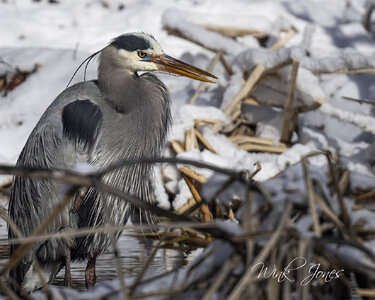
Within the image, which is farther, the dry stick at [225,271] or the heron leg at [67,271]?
the heron leg at [67,271]

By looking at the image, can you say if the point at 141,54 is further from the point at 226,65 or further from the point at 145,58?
the point at 226,65

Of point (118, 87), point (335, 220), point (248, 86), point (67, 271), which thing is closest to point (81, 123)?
point (118, 87)

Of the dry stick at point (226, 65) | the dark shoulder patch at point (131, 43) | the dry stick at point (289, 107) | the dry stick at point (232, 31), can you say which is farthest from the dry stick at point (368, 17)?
the dark shoulder patch at point (131, 43)

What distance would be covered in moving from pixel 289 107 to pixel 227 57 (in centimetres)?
78

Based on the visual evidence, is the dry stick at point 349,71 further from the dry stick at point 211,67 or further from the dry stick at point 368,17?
the dry stick at point 368,17

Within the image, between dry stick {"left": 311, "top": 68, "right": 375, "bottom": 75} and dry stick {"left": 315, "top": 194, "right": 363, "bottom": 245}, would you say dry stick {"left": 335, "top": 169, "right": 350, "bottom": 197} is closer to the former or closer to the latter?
dry stick {"left": 315, "top": 194, "right": 363, "bottom": 245}

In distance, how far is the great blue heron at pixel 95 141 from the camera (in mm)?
3484

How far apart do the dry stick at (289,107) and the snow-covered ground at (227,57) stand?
0.25 feet

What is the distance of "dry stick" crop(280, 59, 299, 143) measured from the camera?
4.58 m

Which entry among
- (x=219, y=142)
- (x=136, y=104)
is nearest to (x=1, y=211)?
(x=136, y=104)

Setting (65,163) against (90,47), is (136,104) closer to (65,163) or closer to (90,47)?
(65,163)

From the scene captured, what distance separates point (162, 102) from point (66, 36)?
3843 mm

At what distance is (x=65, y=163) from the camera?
3477mm

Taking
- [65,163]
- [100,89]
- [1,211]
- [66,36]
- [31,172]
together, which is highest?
[31,172]
